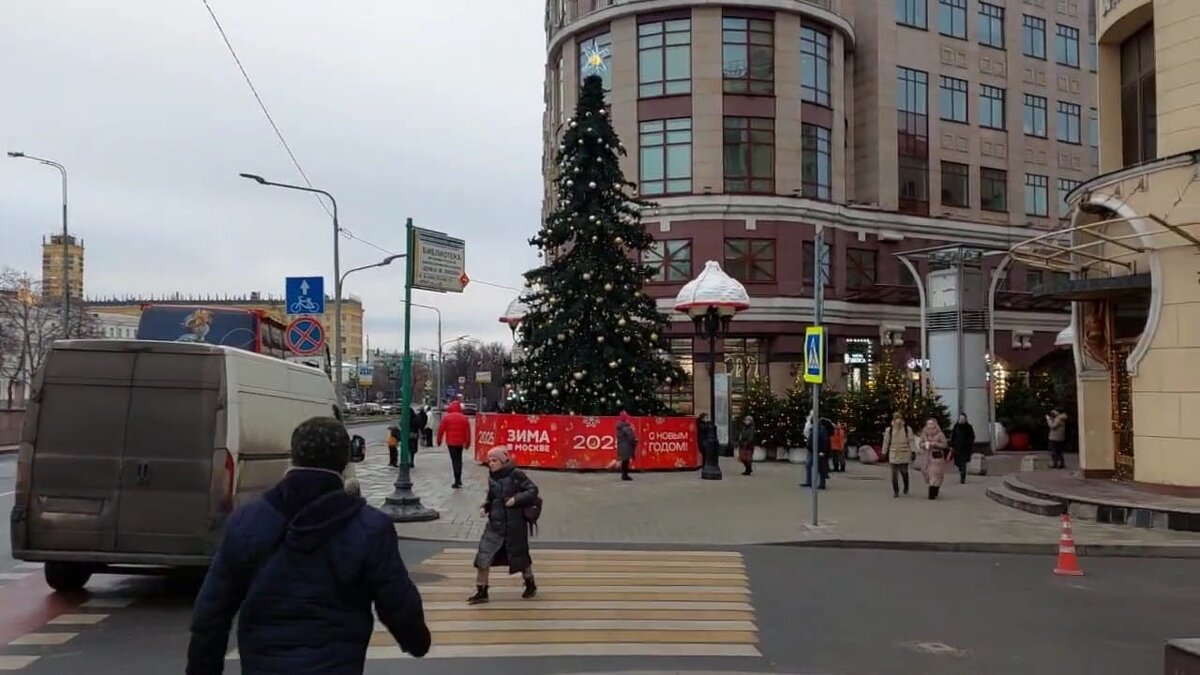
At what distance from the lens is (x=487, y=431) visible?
27172 millimetres

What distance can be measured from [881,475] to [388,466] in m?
13.6

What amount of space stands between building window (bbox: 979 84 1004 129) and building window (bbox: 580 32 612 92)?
61.7 feet

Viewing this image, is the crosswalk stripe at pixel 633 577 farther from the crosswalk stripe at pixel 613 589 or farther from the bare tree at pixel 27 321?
the bare tree at pixel 27 321

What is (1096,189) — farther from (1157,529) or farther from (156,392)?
(156,392)

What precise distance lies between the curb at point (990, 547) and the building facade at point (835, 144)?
22179 mm

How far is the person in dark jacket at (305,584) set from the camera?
11.3ft

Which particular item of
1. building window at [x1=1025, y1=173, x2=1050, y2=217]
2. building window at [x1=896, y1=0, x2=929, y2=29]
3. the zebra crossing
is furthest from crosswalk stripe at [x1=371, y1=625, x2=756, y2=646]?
building window at [x1=1025, y1=173, x2=1050, y2=217]

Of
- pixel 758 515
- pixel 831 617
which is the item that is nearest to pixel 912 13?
pixel 758 515

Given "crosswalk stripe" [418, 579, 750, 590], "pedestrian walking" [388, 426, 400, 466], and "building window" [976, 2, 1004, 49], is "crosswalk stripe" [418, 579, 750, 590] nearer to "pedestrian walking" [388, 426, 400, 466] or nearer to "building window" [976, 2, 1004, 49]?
"pedestrian walking" [388, 426, 400, 466]

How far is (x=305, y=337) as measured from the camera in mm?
21094

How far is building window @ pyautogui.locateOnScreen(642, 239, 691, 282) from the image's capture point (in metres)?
39.5

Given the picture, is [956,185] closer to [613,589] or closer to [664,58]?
[664,58]

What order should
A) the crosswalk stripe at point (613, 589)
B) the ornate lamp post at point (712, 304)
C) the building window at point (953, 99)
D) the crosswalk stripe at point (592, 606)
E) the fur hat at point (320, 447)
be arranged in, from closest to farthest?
the fur hat at point (320, 447), the crosswalk stripe at point (592, 606), the crosswalk stripe at point (613, 589), the ornate lamp post at point (712, 304), the building window at point (953, 99)

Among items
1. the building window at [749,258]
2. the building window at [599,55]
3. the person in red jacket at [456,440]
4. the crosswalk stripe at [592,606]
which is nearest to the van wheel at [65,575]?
the crosswalk stripe at [592,606]
